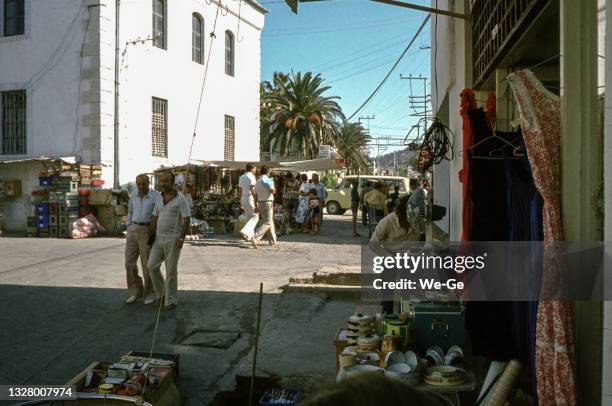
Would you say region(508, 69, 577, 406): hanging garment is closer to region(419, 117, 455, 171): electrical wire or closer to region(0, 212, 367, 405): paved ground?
region(0, 212, 367, 405): paved ground

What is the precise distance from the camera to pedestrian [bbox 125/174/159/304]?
7426 millimetres

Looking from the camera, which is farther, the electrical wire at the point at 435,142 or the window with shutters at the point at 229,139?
the window with shutters at the point at 229,139

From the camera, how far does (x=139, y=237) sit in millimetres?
7418

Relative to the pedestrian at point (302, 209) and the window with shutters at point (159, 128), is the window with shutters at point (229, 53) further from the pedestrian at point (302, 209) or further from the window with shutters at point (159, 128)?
the pedestrian at point (302, 209)

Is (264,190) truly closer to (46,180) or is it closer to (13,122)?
(46,180)

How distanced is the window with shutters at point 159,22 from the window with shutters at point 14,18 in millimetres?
4276

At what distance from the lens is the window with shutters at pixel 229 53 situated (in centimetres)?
2438

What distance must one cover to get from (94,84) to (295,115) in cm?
2696

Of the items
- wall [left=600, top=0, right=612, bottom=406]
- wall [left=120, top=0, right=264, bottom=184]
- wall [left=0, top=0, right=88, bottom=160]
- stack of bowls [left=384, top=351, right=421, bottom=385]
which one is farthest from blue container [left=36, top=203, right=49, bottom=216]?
wall [left=600, top=0, right=612, bottom=406]

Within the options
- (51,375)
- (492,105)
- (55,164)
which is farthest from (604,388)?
(55,164)

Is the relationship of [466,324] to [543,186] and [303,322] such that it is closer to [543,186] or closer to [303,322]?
[543,186]

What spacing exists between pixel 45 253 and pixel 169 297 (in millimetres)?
6477

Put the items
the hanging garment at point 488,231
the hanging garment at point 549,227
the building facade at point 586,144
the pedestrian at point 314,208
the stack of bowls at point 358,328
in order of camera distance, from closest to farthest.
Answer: the building facade at point 586,144 → the hanging garment at point 549,227 → the hanging garment at point 488,231 → the stack of bowls at point 358,328 → the pedestrian at point 314,208

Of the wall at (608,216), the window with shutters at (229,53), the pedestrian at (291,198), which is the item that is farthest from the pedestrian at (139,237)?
the window with shutters at (229,53)
